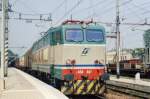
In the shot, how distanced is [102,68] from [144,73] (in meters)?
25.6

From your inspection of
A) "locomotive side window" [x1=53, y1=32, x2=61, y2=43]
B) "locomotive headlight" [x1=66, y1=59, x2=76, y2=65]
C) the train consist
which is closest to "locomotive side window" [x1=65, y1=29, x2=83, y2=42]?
the train consist

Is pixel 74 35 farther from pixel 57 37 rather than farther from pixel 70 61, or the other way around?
pixel 70 61

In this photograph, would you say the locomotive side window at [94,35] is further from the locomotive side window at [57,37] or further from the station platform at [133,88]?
the station platform at [133,88]

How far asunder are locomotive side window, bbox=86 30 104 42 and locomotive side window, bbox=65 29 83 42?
34 cm

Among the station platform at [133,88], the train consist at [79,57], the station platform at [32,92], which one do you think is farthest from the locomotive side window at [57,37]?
the station platform at [133,88]

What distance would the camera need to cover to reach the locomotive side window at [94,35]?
18891 millimetres

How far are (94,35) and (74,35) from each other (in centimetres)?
96

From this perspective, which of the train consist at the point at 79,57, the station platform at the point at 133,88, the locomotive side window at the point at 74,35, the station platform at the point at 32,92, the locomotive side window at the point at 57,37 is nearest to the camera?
the station platform at the point at 32,92

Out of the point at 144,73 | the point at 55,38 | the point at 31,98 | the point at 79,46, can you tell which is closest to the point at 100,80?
the point at 79,46

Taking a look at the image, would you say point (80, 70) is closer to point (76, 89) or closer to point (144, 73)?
point (76, 89)

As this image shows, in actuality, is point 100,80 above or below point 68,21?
below

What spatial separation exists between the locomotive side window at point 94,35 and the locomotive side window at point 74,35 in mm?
344

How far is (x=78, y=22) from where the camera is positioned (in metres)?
19.2

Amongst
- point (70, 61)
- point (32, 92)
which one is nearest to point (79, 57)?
point (70, 61)
